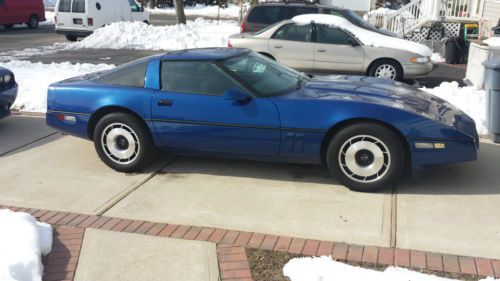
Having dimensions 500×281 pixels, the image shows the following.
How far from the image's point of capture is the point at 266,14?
12609 millimetres

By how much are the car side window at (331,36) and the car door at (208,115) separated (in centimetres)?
557

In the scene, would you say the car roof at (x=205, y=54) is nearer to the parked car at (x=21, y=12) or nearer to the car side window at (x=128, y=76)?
the car side window at (x=128, y=76)

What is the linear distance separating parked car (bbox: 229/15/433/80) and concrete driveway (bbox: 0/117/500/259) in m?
4.44

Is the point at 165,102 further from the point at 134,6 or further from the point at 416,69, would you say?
the point at 134,6

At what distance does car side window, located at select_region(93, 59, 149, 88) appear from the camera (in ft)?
17.9

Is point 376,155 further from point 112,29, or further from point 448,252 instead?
point 112,29

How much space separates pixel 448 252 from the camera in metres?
3.73

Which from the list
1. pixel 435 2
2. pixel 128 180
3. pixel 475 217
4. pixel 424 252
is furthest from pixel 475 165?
pixel 435 2

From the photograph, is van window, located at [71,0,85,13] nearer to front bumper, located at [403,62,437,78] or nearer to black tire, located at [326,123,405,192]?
front bumper, located at [403,62,437,78]

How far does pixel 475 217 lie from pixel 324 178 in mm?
1441

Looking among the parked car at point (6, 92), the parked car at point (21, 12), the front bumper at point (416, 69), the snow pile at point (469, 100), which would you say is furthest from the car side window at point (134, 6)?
the snow pile at point (469, 100)

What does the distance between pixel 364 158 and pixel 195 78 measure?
1819 millimetres

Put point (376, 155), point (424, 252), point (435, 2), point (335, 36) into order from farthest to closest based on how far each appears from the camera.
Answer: point (435, 2), point (335, 36), point (376, 155), point (424, 252)

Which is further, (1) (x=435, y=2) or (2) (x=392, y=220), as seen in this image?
(1) (x=435, y=2)
